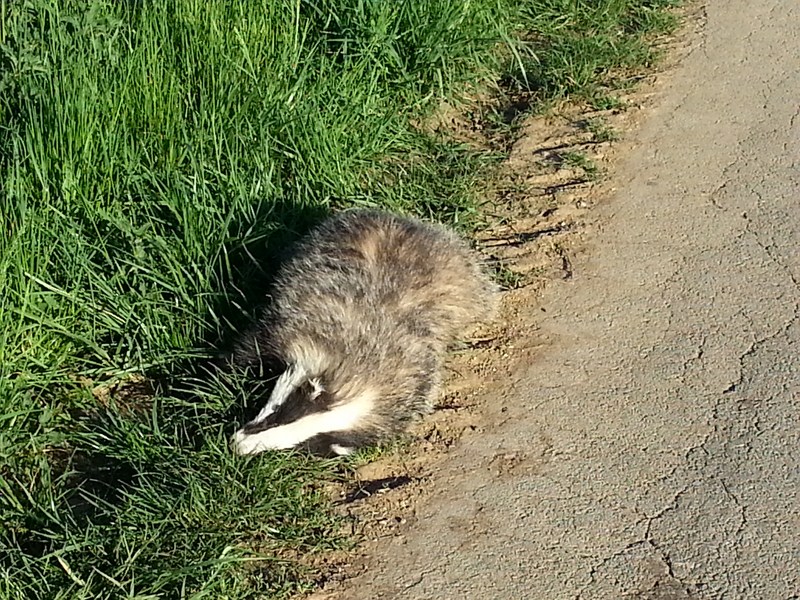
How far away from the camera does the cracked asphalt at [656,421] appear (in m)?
3.63

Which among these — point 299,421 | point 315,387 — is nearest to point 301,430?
point 299,421

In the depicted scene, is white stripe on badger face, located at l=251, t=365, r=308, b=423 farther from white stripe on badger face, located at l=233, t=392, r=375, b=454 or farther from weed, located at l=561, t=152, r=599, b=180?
weed, located at l=561, t=152, r=599, b=180

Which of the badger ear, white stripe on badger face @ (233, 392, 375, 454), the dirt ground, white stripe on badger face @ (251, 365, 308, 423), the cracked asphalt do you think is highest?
white stripe on badger face @ (251, 365, 308, 423)

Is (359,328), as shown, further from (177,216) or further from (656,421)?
(656,421)

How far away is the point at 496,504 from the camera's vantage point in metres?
3.90

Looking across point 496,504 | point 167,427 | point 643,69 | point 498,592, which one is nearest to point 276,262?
point 167,427

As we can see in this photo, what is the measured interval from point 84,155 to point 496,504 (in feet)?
7.57

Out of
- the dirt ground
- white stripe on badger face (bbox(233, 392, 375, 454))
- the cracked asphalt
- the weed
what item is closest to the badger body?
white stripe on badger face (bbox(233, 392, 375, 454))

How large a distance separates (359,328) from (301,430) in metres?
0.57

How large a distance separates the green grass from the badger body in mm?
180

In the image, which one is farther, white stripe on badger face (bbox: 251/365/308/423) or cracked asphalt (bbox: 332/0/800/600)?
white stripe on badger face (bbox: 251/365/308/423)

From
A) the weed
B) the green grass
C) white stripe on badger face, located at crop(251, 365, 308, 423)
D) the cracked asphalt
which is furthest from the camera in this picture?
the weed

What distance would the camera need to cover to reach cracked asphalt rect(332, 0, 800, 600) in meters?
3.63

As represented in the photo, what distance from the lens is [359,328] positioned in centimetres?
425
